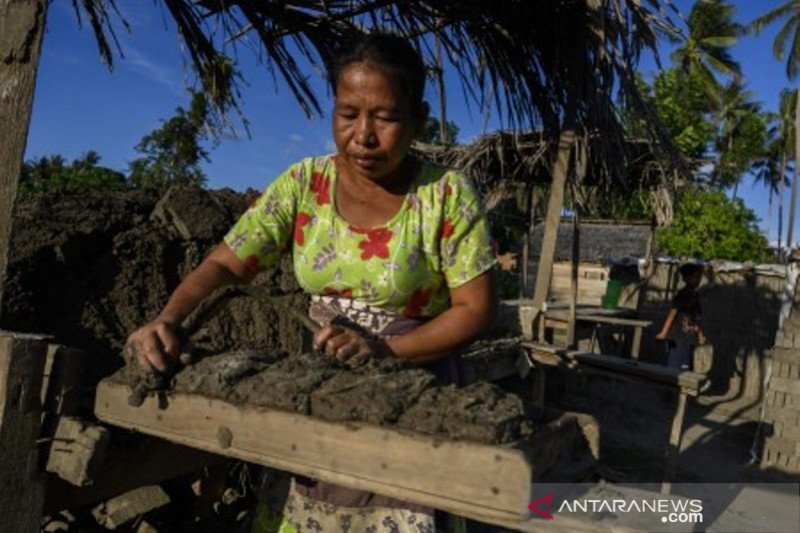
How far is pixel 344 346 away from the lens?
1290 millimetres

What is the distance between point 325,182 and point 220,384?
0.55m

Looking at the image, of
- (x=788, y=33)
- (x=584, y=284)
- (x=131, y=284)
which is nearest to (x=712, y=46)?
(x=788, y=33)

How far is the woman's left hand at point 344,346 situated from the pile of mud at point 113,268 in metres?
1.00

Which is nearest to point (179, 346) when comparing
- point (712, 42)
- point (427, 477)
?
point (427, 477)

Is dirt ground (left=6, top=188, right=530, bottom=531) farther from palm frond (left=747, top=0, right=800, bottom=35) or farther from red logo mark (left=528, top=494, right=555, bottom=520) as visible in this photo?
palm frond (left=747, top=0, right=800, bottom=35)

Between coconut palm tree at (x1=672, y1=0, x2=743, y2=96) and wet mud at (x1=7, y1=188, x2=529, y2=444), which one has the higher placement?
coconut palm tree at (x1=672, y1=0, x2=743, y2=96)

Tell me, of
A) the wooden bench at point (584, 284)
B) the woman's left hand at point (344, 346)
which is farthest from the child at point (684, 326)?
the woman's left hand at point (344, 346)

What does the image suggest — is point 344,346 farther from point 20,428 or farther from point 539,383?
point 539,383

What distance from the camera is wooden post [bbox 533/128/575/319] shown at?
5.19m

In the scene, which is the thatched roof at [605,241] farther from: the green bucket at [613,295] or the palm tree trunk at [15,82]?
the palm tree trunk at [15,82]

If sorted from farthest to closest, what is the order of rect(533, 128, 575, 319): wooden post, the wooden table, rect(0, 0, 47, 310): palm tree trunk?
the wooden table < rect(533, 128, 575, 319): wooden post < rect(0, 0, 47, 310): palm tree trunk

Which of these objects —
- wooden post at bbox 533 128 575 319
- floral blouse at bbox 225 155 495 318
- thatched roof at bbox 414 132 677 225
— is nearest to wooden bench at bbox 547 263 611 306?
thatched roof at bbox 414 132 677 225

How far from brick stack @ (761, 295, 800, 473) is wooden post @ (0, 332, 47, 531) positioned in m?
6.67

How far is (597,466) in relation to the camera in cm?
125
